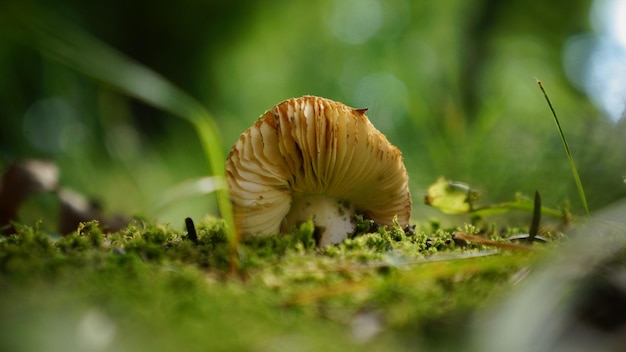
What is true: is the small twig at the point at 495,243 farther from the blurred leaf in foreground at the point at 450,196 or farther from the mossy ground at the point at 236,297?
the blurred leaf in foreground at the point at 450,196

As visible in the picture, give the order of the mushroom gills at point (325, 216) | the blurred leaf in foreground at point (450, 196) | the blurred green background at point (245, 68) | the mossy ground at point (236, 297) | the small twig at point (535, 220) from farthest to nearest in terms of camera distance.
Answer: the blurred green background at point (245, 68) < the blurred leaf in foreground at point (450, 196) < the mushroom gills at point (325, 216) < the small twig at point (535, 220) < the mossy ground at point (236, 297)

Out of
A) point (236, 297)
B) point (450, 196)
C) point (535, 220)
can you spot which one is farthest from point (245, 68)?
point (236, 297)

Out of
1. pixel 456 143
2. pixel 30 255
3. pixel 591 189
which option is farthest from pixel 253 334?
pixel 456 143

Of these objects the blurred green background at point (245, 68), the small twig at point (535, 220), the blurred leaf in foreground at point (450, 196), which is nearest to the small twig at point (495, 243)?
the small twig at point (535, 220)

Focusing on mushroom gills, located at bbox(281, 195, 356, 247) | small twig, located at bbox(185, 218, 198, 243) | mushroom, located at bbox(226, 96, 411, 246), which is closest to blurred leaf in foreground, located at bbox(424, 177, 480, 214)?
mushroom, located at bbox(226, 96, 411, 246)

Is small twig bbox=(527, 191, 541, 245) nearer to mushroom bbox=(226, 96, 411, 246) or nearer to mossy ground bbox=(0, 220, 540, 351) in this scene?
mossy ground bbox=(0, 220, 540, 351)
